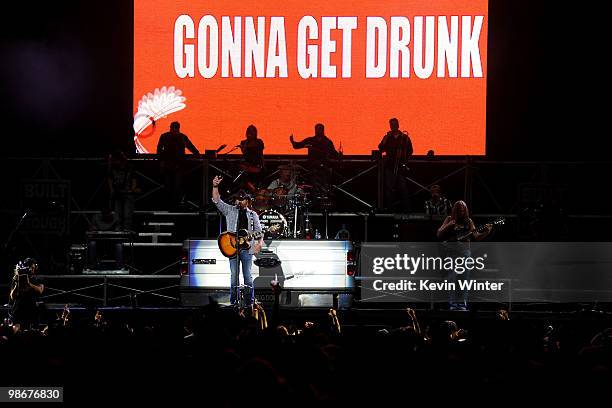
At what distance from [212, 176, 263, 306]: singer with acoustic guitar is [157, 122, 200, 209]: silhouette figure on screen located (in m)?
2.83

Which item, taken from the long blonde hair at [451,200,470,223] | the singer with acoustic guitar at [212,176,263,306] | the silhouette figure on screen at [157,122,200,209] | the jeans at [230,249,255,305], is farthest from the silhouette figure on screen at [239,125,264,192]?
the long blonde hair at [451,200,470,223]

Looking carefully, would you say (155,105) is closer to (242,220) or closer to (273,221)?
(273,221)

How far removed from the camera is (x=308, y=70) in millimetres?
18719

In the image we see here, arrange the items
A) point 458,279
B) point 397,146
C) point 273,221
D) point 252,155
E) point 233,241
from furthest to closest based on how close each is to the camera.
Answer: point 397,146 → point 252,155 → point 273,221 → point 233,241 → point 458,279

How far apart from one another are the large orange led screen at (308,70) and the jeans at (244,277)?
4.56 metres

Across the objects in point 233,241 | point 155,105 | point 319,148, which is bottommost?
point 233,241

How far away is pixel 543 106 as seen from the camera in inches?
764

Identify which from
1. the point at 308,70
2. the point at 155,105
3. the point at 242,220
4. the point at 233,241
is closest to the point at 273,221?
the point at 242,220

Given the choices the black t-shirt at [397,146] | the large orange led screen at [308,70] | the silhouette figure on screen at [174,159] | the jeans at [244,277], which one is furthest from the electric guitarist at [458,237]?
the silhouette figure on screen at [174,159]

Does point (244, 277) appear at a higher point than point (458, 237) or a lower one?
lower

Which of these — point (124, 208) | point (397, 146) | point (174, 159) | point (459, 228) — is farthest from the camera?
point (174, 159)

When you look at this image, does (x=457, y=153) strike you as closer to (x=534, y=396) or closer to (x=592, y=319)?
(x=592, y=319)

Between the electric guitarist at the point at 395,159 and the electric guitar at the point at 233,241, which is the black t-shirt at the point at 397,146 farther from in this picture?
the electric guitar at the point at 233,241

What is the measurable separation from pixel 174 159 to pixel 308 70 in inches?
134
